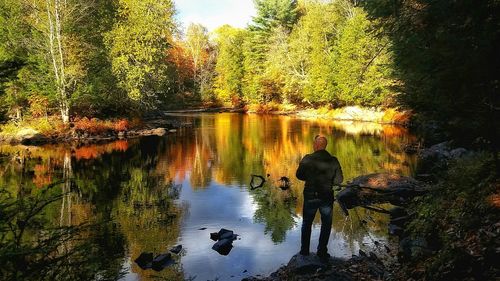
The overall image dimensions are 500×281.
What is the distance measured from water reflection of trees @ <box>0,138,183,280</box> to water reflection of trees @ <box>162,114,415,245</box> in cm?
248

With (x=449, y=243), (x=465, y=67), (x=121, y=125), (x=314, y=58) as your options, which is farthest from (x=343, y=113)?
(x=465, y=67)

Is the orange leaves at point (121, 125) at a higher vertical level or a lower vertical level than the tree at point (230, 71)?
lower

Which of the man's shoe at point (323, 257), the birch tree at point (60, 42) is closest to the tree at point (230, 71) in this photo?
the birch tree at point (60, 42)

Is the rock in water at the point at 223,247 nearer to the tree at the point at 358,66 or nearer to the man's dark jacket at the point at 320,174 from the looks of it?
the man's dark jacket at the point at 320,174

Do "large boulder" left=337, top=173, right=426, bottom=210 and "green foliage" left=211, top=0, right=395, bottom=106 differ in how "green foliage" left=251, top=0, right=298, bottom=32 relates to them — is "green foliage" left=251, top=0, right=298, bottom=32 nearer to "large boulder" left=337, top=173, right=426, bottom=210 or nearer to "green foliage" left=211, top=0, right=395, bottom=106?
"green foliage" left=211, top=0, right=395, bottom=106

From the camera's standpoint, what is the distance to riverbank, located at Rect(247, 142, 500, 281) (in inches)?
236

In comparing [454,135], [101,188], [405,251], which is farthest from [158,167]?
[454,135]

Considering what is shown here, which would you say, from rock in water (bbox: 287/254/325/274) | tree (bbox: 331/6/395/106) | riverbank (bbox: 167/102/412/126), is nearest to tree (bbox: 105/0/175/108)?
tree (bbox: 331/6/395/106)

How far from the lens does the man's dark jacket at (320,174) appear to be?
9.18 meters

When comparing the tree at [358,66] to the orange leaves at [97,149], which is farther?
the tree at [358,66]

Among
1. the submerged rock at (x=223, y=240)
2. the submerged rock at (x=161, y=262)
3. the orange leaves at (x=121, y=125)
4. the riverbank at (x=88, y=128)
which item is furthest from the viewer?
the orange leaves at (x=121, y=125)

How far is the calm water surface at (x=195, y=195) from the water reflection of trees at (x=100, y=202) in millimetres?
51

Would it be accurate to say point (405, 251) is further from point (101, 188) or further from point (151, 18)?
point (151, 18)

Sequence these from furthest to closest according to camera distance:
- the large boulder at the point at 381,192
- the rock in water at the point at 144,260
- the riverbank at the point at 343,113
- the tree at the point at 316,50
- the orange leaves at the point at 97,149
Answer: the tree at the point at 316,50, the riverbank at the point at 343,113, the orange leaves at the point at 97,149, the large boulder at the point at 381,192, the rock in water at the point at 144,260
